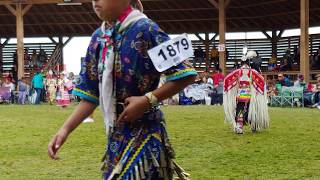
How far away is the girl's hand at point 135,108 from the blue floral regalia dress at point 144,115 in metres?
0.07

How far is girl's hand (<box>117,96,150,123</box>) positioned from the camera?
2545 mm

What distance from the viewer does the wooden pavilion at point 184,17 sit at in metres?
30.4

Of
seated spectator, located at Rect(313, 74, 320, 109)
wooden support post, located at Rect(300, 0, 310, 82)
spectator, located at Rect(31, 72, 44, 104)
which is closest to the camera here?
seated spectator, located at Rect(313, 74, 320, 109)

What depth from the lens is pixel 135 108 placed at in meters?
2.54

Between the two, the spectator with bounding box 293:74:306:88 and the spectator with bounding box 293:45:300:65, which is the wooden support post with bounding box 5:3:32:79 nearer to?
the spectator with bounding box 293:74:306:88

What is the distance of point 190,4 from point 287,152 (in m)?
23.2

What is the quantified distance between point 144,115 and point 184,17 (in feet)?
99.4

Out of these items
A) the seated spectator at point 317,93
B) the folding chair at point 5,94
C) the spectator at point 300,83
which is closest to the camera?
the seated spectator at point 317,93

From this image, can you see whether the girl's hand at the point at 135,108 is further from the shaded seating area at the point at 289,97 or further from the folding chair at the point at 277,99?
the folding chair at the point at 277,99

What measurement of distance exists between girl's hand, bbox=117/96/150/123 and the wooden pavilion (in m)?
25.9

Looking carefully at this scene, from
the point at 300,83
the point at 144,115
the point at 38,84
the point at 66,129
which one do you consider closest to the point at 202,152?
the point at 66,129

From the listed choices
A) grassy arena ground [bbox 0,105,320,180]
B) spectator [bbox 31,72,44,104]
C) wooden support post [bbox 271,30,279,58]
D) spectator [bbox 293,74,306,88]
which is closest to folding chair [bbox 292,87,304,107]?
spectator [bbox 293,74,306,88]

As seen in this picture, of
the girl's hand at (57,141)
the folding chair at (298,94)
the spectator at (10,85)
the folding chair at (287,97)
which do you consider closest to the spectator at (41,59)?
the spectator at (10,85)

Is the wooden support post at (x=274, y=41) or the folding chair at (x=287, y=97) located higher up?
the wooden support post at (x=274, y=41)
